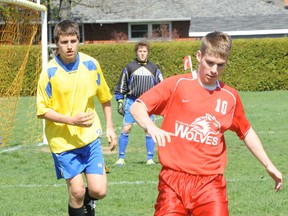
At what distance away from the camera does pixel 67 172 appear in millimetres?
7160

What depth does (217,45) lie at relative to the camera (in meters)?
5.50

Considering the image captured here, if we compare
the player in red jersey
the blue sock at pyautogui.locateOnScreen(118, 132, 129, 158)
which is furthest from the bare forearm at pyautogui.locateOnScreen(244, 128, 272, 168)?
the blue sock at pyautogui.locateOnScreen(118, 132, 129, 158)

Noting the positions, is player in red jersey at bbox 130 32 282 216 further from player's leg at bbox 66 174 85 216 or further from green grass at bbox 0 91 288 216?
green grass at bbox 0 91 288 216

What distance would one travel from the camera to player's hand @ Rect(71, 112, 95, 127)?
22.0 ft

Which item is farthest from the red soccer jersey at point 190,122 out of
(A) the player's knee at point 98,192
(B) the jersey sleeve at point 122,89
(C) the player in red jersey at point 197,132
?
(B) the jersey sleeve at point 122,89

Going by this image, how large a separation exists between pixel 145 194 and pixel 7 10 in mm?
8938

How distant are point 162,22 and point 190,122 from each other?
43.5m

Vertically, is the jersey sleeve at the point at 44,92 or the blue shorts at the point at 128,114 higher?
the jersey sleeve at the point at 44,92

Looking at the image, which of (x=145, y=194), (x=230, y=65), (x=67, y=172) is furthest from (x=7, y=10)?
(x=230, y=65)

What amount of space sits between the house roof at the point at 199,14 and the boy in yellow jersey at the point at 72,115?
40.5 metres

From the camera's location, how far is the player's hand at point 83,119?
22.0 ft

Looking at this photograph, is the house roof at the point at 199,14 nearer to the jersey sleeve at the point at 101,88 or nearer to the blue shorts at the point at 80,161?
the jersey sleeve at the point at 101,88

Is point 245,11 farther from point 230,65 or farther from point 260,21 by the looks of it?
point 230,65

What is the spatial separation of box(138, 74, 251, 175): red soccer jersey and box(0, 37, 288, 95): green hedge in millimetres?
25369
